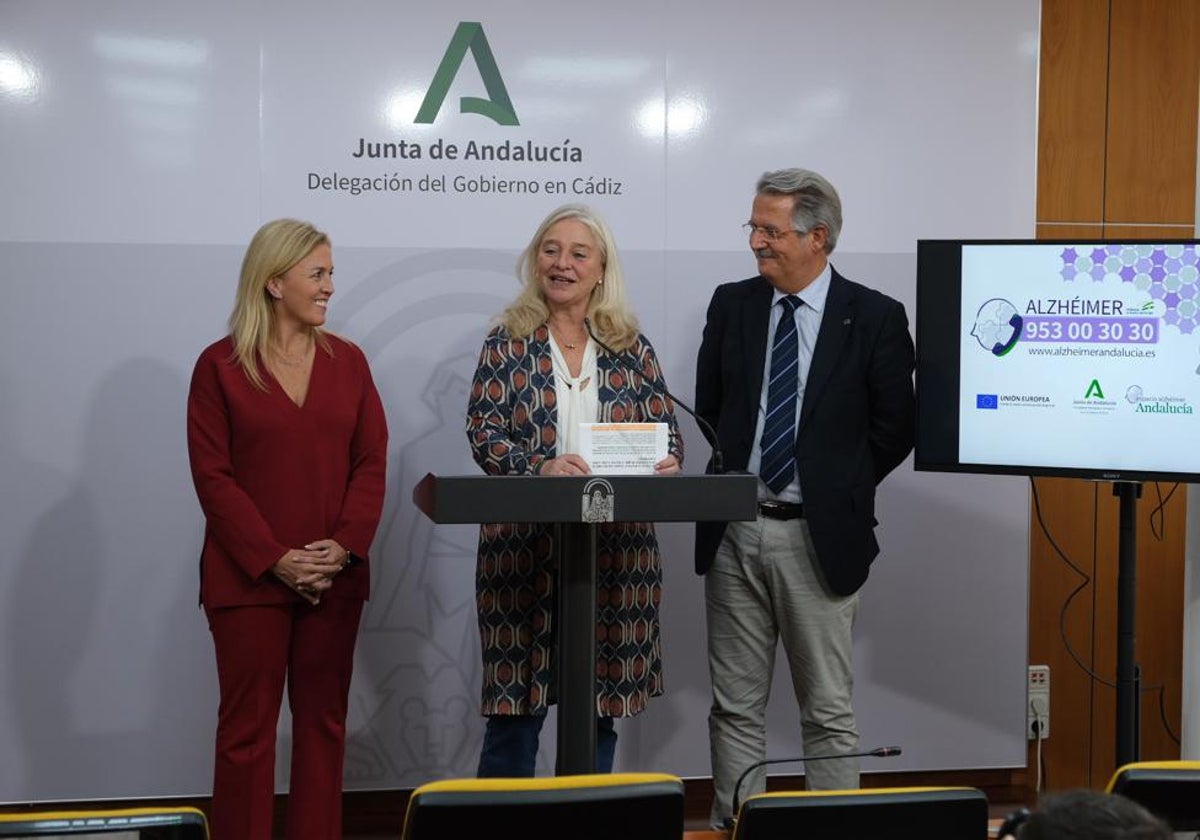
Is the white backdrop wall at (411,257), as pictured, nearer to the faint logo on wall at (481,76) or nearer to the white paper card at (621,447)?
the faint logo on wall at (481,76)

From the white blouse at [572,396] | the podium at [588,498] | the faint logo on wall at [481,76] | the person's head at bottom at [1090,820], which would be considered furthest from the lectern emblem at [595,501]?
the faint logo on wall at [481,76]

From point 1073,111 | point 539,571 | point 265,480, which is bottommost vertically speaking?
point 539,571

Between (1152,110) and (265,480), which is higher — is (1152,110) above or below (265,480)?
above

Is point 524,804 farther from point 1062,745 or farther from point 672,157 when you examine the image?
point 1062,745

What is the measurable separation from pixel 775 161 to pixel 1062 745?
230 cm

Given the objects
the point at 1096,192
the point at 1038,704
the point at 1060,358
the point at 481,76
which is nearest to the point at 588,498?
the point at 1060,358

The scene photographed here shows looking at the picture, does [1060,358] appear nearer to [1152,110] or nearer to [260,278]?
[1152,110]

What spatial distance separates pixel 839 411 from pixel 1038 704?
71.6 inches

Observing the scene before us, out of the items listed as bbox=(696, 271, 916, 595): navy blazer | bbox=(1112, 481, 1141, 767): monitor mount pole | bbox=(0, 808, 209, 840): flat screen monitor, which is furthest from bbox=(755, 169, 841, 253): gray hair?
bbox=(0, 808, 209, 840): flat screen monitor

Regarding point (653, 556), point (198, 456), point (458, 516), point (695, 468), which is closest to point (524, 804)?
point (458, 516)

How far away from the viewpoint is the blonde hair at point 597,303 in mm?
3230

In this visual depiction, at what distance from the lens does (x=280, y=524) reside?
3279mm

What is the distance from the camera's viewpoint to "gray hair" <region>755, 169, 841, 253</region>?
3391mm

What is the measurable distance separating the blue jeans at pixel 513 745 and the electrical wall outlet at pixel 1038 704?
1.92 metres
